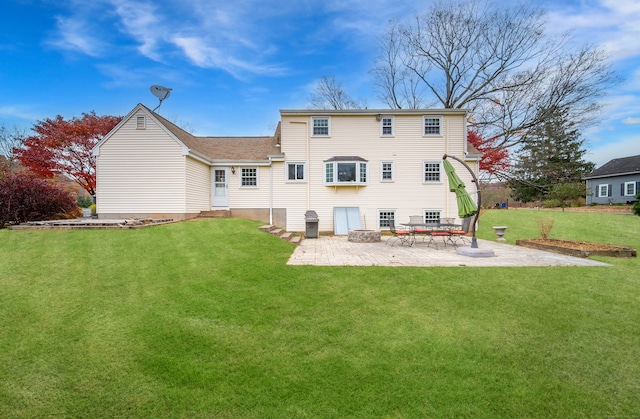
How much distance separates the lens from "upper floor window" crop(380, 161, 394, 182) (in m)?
15.5

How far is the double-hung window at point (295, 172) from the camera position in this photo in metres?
15.5

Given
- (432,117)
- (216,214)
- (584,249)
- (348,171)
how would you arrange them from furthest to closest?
(432,117), (348,171), (216,214), (584,249)

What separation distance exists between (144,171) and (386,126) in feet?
42.1

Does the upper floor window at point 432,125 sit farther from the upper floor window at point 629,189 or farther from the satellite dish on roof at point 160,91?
the upper floor window at point 629,189

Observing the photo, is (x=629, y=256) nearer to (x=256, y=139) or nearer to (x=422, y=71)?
(x=256, y=139)

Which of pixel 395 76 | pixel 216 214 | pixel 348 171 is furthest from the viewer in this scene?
pixel 395 76

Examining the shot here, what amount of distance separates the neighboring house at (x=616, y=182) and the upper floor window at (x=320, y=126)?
2913 cm

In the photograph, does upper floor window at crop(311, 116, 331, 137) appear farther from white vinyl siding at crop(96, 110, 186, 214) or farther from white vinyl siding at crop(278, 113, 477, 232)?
white vinyl siding at crop(96, 110, 186, 214)

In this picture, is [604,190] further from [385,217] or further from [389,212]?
[385,217]

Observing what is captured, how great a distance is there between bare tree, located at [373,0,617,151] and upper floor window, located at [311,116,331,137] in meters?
12.6

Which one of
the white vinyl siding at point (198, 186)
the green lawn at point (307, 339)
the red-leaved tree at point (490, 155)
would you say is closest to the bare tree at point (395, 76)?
the red-leaved tree at point (490, 155)

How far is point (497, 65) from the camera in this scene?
2125cm

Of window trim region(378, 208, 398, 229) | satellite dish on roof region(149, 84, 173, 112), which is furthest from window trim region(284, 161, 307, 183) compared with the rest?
satellite dish on roof region(149, 84, 173, 112)

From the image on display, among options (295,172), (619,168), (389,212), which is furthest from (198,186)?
(619,168)
